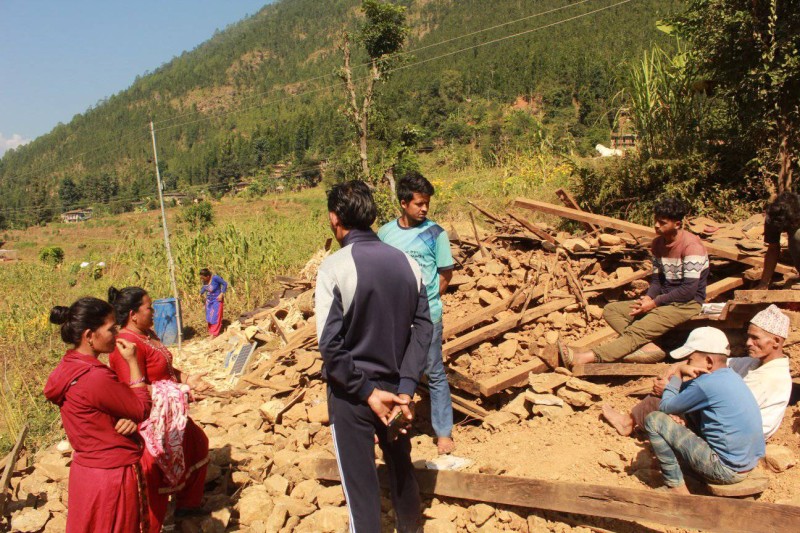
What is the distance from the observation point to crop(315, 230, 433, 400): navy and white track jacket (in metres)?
2.36

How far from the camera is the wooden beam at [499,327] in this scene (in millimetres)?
4961

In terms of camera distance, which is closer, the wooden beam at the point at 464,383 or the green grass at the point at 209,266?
the wooden beam at the point at 464,383

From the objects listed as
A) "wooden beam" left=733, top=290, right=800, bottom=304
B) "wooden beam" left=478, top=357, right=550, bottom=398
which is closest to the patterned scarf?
"wooden beam" left=478, top=357, right=550, bottom=398

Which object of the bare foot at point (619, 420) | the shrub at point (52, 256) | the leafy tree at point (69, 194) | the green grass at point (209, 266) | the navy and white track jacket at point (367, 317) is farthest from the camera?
the leafy tree at point (69, 194)

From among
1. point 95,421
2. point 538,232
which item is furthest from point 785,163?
point 95,421

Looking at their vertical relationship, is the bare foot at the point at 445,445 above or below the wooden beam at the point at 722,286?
below

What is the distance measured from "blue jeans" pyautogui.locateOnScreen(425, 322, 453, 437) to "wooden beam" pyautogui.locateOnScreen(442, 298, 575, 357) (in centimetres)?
108

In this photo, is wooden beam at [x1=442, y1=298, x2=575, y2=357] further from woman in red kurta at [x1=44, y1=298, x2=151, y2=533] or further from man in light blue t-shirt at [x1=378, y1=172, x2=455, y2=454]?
woman in red kurta at [x1=44, y1=298, x2=151, y2=533]

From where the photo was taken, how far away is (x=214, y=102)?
446 ft

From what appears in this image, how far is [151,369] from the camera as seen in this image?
3.26 metres

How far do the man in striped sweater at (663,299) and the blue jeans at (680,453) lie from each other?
133 centimetres

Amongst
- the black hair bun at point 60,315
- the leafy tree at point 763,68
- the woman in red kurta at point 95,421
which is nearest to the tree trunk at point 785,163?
the leafy tree at point 763,68

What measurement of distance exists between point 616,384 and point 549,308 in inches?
40.5

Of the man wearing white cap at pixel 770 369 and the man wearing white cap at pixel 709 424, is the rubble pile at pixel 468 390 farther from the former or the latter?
the man wearing white cap at pixel 709 424
